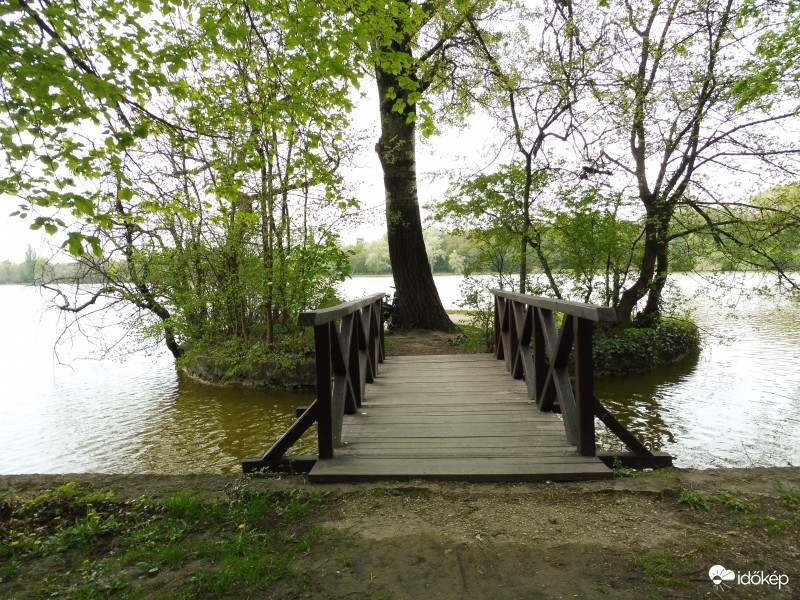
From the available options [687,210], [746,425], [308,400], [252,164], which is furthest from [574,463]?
[687,210]

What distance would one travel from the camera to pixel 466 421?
4008 mm

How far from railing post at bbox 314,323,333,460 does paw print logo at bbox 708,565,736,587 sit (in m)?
2.25

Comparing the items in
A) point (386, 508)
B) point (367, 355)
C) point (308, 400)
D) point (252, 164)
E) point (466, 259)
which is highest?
point (252, 164)

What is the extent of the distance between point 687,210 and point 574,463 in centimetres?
862

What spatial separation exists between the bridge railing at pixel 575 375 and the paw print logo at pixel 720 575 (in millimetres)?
1138

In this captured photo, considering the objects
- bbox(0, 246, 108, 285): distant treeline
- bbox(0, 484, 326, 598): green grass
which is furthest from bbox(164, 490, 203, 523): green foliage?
bbox(0, 246, 108, 285): distant treeline

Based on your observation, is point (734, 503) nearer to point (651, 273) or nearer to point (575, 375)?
point (575, 375)

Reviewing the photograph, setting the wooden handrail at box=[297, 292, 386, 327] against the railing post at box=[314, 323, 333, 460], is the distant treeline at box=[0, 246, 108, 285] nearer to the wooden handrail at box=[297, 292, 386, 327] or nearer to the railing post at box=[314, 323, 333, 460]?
the wooden handrail at box=[297, 292, 386, 327]

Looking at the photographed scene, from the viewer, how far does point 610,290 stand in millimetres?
9492

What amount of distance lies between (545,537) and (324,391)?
165 cm

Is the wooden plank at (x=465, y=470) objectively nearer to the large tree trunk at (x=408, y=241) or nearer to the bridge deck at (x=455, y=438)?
the bridge deck at (x=455, y=438)

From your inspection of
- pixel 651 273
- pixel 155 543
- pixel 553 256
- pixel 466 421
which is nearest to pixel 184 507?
pixel 155 543

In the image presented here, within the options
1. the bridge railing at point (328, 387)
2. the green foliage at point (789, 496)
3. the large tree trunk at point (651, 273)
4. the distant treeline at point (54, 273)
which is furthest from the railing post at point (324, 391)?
the large tree trunk at point (651, 273)

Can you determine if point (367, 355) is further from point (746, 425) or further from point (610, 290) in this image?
point (610, 290)
